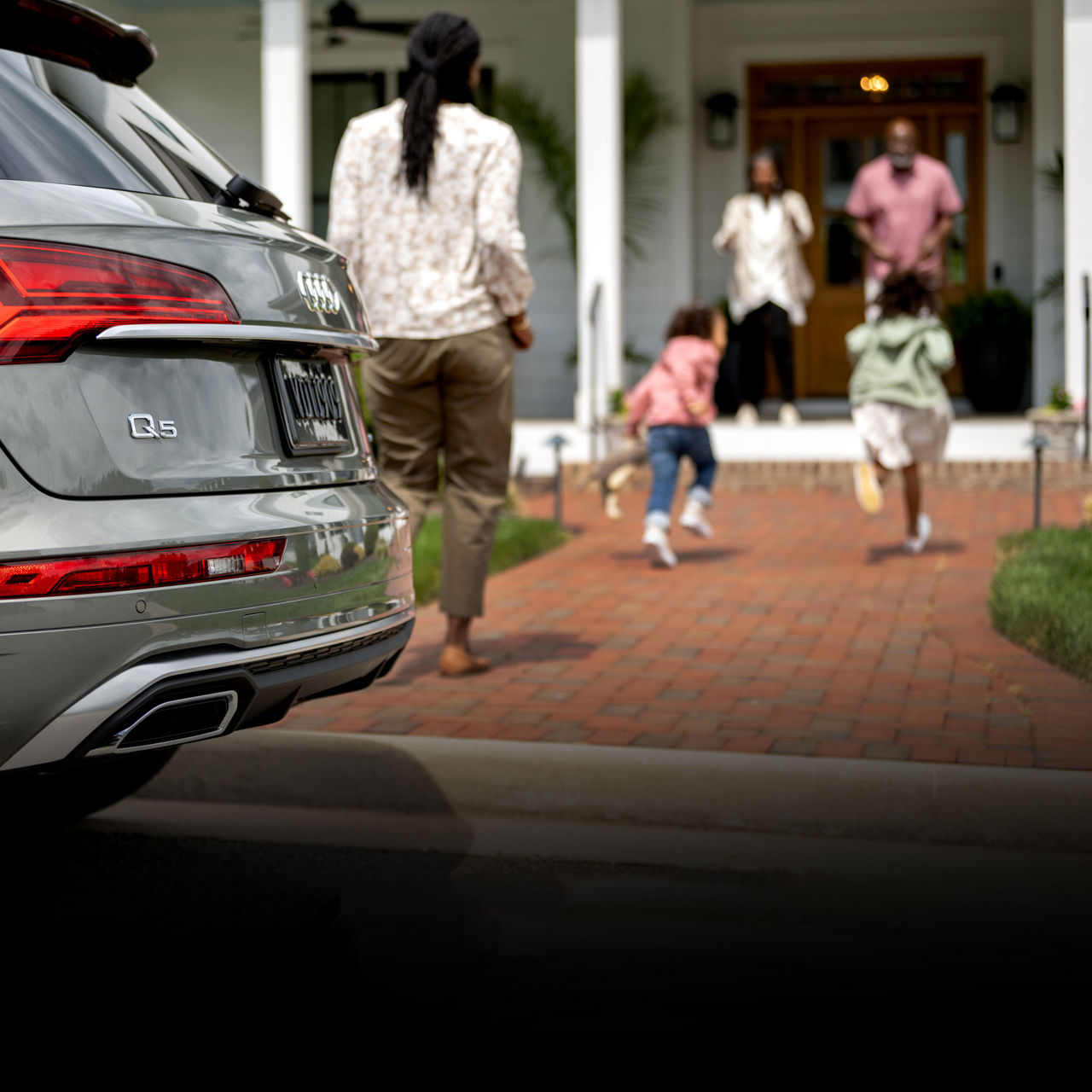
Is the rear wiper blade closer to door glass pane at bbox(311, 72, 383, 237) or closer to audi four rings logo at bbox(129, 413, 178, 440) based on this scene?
audi four rings logo at bbox(129, 413, 178, 440)

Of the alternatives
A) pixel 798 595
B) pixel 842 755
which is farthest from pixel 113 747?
pixel 798 595

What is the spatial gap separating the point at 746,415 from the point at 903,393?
13.9 ft

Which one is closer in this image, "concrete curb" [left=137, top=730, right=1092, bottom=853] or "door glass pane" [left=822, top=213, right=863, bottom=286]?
"concrete curb" [left=137, top=730, right=1092, bottom=853]

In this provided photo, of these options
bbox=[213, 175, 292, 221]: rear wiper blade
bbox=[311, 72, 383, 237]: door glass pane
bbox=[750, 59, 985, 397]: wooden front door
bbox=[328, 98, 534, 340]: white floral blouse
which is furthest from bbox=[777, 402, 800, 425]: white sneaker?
bbox=[213, 175, 292, 221]: rear wiper blade

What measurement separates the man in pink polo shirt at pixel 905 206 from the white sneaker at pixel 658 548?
4.15 metres

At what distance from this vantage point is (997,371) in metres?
13.9

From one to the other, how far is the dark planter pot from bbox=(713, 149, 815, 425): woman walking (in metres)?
1.91

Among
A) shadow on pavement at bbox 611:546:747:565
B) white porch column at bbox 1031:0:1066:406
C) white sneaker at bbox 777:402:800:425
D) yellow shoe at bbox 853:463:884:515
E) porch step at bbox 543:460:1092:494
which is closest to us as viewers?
yellow shoe at bbox 853:463:884:515

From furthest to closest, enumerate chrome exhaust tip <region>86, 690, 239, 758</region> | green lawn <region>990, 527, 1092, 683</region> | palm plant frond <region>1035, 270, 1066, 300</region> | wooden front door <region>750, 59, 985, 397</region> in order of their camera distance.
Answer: wooden front door <region>750, 59, 985, 397</region> < palm plant frond <region>1035, 270, 1066, 300</region> < green lawn <region>990, 527, 1092, 683</region> < chrome exhaust tip <region>86, 690, 239, 758</region>

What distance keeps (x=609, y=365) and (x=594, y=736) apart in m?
8.01

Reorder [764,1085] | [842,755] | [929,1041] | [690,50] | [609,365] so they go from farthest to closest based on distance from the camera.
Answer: [690,50] < [609,365] < [842,755] < [929,1041] < [764,1085]

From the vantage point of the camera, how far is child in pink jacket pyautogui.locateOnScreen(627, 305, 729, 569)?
8422 millimetres

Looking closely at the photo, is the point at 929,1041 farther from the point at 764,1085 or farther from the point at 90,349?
the point at 90,349

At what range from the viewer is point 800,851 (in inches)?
159
